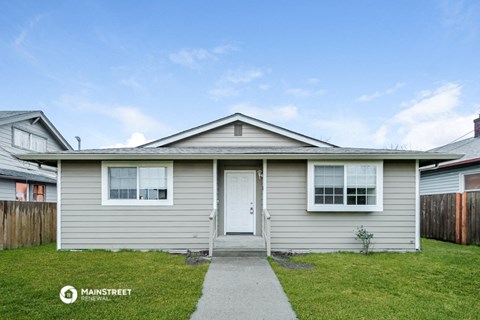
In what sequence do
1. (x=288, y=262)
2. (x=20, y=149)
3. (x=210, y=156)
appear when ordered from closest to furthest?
1. (x=288, y=262)
2. (x=210, y=156)
3. (x=20, y=149)

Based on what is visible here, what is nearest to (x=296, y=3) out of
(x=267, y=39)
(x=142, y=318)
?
(x=267, y=39)

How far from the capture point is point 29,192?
12625 mm

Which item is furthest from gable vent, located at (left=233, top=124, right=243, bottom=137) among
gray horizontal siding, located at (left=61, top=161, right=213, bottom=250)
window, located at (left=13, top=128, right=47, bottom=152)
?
window, located at (left=13, top=128, right=47, bottom=152)

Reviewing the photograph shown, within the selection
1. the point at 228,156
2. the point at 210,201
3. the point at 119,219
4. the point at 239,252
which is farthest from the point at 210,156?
the point at 119,219

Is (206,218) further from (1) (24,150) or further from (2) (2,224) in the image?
(1) (24,150)

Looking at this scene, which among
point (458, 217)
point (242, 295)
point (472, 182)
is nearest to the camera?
point (242, 295)

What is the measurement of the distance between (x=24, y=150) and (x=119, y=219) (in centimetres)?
965

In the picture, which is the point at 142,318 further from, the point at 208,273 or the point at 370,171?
the point at 370,171

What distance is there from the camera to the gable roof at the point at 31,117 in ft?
39.3

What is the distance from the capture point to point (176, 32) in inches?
516

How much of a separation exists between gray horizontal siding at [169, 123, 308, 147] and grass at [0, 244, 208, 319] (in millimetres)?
4091

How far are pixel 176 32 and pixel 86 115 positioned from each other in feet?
32.7

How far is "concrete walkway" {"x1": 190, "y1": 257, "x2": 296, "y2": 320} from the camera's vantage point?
3.48m

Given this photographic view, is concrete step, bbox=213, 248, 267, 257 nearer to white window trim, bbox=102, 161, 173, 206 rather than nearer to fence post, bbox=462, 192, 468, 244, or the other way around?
white window trim, bbox=102, 161, 173, 206
